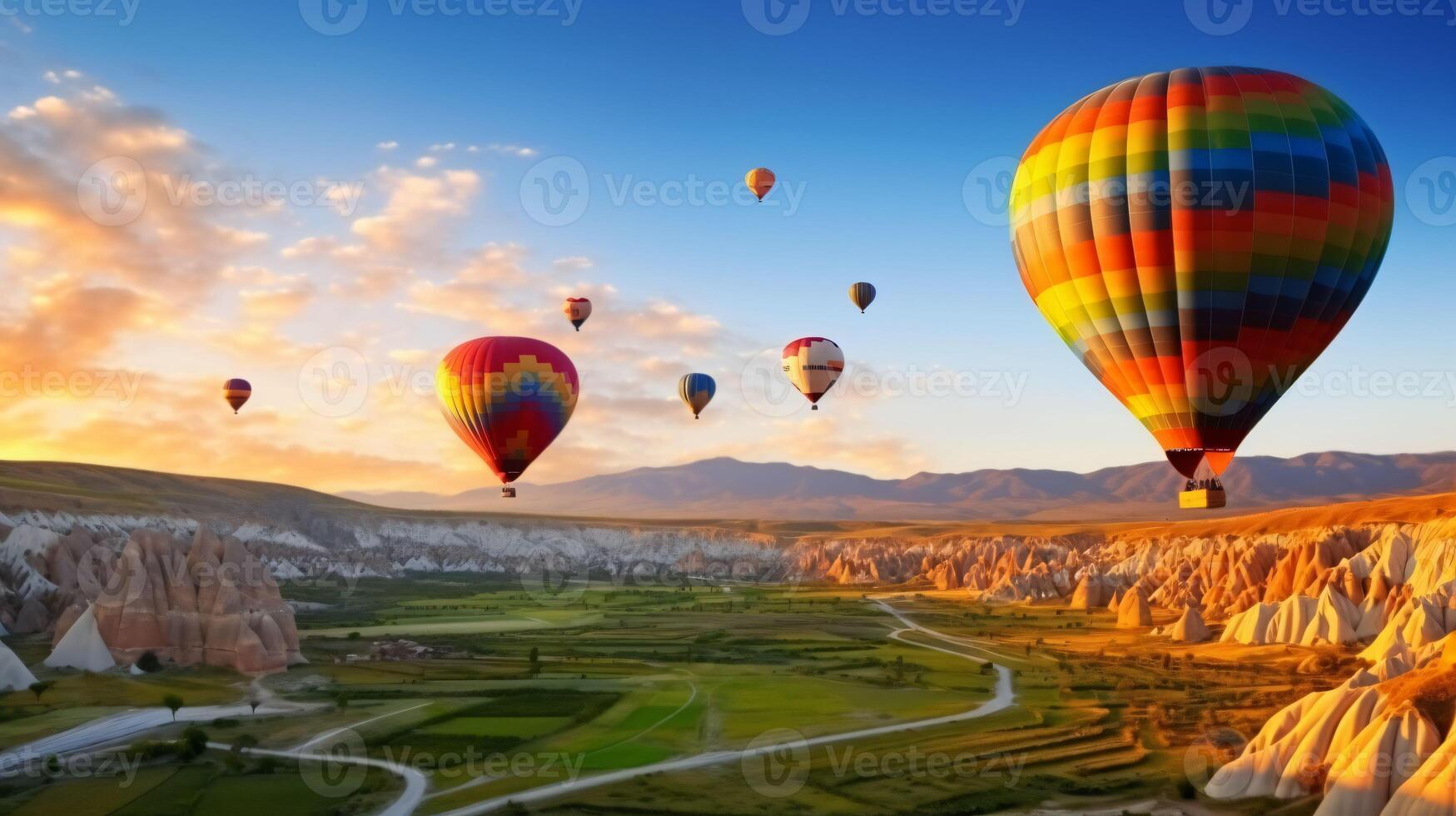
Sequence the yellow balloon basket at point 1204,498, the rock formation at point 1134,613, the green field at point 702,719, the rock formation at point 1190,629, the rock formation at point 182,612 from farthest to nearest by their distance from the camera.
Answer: the rock formation at point 1134,613 < the rock formation at point 1190,629 < the rock formation at point 182,612 < the yellow balloon basket at point 1204,498 < the green field at point 702,719

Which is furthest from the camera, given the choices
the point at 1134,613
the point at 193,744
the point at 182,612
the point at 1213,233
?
the point at 1134,613

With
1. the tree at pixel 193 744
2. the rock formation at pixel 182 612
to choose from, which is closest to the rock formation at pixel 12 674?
the rock formation at pixel 182 612

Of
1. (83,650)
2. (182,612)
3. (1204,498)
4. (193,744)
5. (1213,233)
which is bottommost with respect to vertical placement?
(193,744)

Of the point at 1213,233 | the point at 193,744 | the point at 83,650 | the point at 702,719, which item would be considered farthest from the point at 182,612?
the point at 1213,233

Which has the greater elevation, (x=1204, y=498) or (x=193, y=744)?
(x=1204, y=498)

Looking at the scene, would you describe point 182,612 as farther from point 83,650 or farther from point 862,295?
point 862,295

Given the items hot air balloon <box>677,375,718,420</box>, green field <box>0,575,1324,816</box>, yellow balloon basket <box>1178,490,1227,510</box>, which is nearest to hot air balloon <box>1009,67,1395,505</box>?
A: yellow balloon basket <box>1178,490,1227,510</box>

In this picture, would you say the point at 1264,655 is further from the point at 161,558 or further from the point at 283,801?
the point at 161,558

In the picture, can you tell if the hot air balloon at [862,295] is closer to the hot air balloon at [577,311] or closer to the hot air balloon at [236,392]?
the hot air balloon at [577,311]
